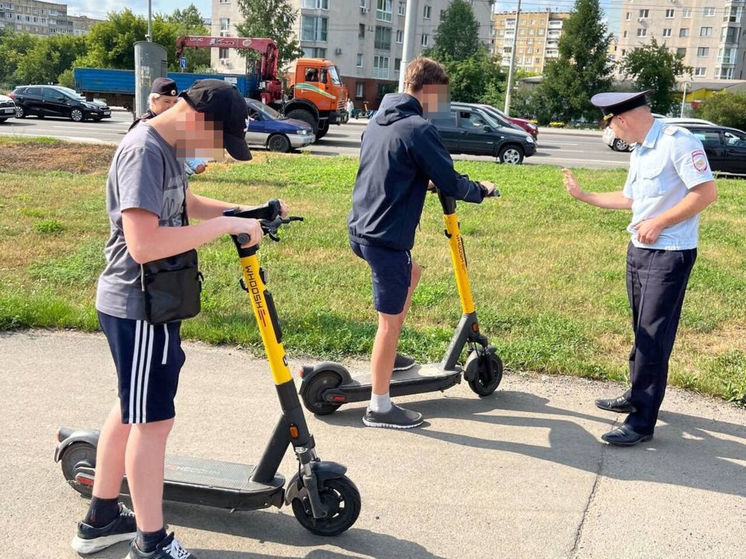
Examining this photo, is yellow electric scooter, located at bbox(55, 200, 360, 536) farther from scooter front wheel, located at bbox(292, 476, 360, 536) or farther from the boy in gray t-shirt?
the boy in gray t-shirt

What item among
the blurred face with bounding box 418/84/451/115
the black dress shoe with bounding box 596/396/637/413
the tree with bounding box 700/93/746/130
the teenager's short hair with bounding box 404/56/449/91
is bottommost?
the black dress shoe with bounding box 596/396/637/413

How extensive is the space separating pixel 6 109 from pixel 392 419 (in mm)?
A: 30588

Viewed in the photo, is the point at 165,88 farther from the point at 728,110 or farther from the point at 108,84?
the point at 728,110

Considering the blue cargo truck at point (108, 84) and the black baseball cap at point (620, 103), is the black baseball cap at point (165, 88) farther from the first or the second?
the blue cargo truck at point (108, 84)

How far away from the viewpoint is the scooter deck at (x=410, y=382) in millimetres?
4375

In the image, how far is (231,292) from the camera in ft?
21.8

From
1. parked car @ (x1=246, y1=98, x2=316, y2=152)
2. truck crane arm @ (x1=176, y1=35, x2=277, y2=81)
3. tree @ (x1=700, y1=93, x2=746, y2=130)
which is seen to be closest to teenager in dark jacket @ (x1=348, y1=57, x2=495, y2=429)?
Result: parked car @ (x1=246, y1=98, x2=316, y2=152)

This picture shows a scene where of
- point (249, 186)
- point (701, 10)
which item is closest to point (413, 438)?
point (249, 186)

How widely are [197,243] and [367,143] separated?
1695mm

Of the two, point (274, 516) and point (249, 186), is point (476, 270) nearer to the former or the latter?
point (274, 516)

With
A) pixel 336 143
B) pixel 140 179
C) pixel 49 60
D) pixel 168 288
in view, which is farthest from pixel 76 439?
pixel 49 60

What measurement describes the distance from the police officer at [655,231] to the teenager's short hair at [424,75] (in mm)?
922

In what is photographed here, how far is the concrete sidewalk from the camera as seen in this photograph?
312 centimetres

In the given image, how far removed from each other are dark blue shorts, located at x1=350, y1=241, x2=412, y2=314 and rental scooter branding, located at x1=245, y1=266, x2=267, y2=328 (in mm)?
1205
